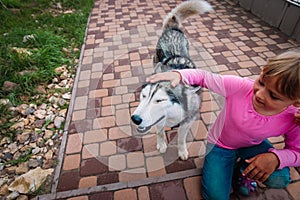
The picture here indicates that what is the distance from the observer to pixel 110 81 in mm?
2604

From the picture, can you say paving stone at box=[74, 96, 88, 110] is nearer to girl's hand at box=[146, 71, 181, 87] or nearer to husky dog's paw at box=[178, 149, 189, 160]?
husky dog's paw at box=[178, 149, 189, 160]

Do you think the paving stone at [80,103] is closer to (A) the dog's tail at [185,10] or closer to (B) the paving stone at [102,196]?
(B) the paving stone at [102,196]

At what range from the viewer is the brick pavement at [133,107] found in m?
1.58

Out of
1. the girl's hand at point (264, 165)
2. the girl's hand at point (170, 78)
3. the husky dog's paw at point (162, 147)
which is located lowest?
the husky dog's paw at point (162, 147)

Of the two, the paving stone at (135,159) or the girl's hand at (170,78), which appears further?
the paving stone at (135,159)

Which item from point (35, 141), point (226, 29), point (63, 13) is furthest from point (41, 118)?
point (226, 29)

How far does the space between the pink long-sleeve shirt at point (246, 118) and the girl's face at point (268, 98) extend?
0.04 meters

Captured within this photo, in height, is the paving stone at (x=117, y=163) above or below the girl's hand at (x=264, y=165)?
below

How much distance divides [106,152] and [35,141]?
2.50 feet

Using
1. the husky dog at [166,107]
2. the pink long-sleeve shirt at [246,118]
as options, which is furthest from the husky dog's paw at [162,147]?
the pink long-sleeve shirt at [246,118]

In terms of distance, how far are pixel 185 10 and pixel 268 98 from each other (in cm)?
178

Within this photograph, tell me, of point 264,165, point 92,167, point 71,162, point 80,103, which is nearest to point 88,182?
point 92,167

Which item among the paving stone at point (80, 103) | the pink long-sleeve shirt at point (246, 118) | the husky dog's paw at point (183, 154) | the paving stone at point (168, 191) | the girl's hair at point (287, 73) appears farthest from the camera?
the paving stone at point (80, 103)

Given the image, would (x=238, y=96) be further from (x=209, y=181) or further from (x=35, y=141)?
(x=35, y=141)
